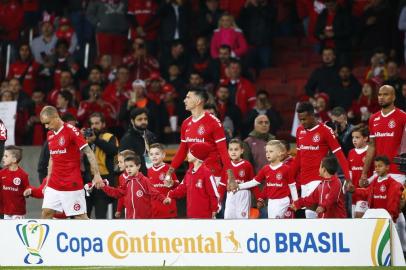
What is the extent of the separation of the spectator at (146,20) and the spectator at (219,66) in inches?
81.0

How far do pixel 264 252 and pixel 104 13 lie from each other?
35.4ft

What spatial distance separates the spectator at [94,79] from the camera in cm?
2102

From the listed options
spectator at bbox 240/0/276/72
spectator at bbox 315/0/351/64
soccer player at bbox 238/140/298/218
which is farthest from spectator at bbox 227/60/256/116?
soccer player at bbox 238/140/298/218

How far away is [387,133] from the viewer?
15164 millimetres

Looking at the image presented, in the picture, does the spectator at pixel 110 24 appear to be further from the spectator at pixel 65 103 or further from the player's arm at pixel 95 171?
the player's arm at pixel 95 171

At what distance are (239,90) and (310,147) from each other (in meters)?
4.78

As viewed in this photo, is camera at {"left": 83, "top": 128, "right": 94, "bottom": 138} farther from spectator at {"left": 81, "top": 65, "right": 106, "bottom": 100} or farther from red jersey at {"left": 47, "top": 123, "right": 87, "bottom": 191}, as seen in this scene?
spectator at {"left": 81, "top": 65, "right": 106, "bottom": 100}

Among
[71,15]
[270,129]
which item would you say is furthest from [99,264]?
[71,15]

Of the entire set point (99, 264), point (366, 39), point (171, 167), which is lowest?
point (99, 264)

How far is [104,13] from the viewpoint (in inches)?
904

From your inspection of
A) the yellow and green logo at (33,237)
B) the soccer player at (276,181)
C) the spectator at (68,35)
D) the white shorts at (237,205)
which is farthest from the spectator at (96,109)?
the yellow and green logo at (33,237)

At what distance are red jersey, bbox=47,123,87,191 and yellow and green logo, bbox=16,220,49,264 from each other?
1.69m

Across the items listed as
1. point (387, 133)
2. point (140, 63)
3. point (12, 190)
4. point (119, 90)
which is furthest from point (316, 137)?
point (140, 63)

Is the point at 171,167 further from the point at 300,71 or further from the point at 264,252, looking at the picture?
the point at 300,71
